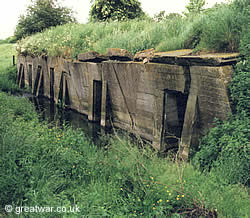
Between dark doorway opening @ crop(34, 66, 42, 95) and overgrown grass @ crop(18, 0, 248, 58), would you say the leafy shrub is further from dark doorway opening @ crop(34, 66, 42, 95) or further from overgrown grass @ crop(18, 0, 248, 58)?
dark doorway opening @ crop(34, 66, 42, 95)

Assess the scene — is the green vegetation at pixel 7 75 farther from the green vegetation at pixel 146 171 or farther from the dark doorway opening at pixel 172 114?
the dark doorway opening at pixel 172 114

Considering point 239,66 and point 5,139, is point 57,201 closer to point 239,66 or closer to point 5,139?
point 5,139

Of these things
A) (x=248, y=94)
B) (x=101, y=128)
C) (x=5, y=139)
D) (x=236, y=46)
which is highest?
(x=236, y=46)

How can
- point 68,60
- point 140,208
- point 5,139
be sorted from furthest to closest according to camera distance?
point 68,60 → point 5,139 → point 140,208

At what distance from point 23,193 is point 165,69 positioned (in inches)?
178

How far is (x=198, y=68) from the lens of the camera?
621 centimetres

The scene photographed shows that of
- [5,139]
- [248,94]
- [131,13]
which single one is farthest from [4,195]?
[131,13]

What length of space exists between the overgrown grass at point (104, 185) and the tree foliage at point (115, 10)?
17.0 meters

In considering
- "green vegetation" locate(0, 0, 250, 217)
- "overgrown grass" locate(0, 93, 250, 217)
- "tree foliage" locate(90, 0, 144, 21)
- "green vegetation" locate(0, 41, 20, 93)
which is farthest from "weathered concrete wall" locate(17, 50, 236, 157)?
"tree foliage" locate(90, 0, 144, 21)

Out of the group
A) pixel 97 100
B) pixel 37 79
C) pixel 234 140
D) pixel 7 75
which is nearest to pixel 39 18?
pixel 7 75

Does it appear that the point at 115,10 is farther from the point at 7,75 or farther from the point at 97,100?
the point at 97,100

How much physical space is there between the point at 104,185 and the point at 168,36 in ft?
20.0

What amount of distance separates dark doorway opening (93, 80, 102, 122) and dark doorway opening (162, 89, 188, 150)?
12.8ft

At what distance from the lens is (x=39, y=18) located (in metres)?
23.2
